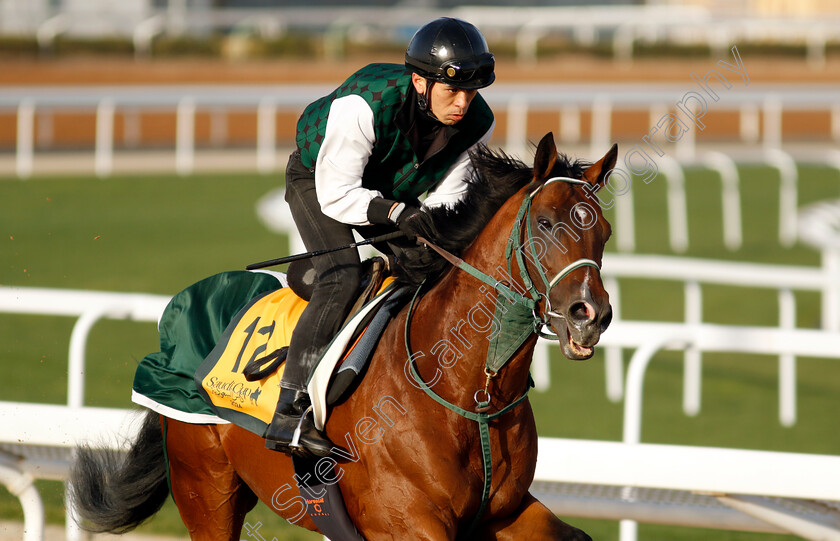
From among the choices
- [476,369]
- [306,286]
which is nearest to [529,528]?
[476,369]

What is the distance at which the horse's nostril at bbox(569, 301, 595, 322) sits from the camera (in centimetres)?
245

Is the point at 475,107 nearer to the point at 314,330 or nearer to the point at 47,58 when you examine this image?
the point at 314,330

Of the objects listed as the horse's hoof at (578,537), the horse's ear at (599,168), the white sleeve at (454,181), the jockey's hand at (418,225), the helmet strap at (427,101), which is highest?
the helmet strap at (427,101)

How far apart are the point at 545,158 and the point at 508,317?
0.41 metres

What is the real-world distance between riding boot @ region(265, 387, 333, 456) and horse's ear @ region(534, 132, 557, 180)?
37.7 inches

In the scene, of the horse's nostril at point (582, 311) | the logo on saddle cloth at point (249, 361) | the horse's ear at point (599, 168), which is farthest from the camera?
the logo on saddle cloth at point (249, 361)

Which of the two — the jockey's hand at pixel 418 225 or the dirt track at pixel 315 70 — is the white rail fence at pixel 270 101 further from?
the jockey's hand at pixel 418 225

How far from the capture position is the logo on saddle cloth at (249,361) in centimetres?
323

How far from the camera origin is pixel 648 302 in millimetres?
9773

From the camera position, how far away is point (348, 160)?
302 cm

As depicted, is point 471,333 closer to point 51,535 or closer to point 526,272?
point 526,272

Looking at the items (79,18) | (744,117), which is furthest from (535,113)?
(79,18)

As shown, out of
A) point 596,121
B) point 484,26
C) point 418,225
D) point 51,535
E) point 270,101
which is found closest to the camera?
point 418,225

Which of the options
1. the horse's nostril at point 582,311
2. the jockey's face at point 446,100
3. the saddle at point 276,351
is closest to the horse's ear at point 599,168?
the horse's nostril at point 582,311
